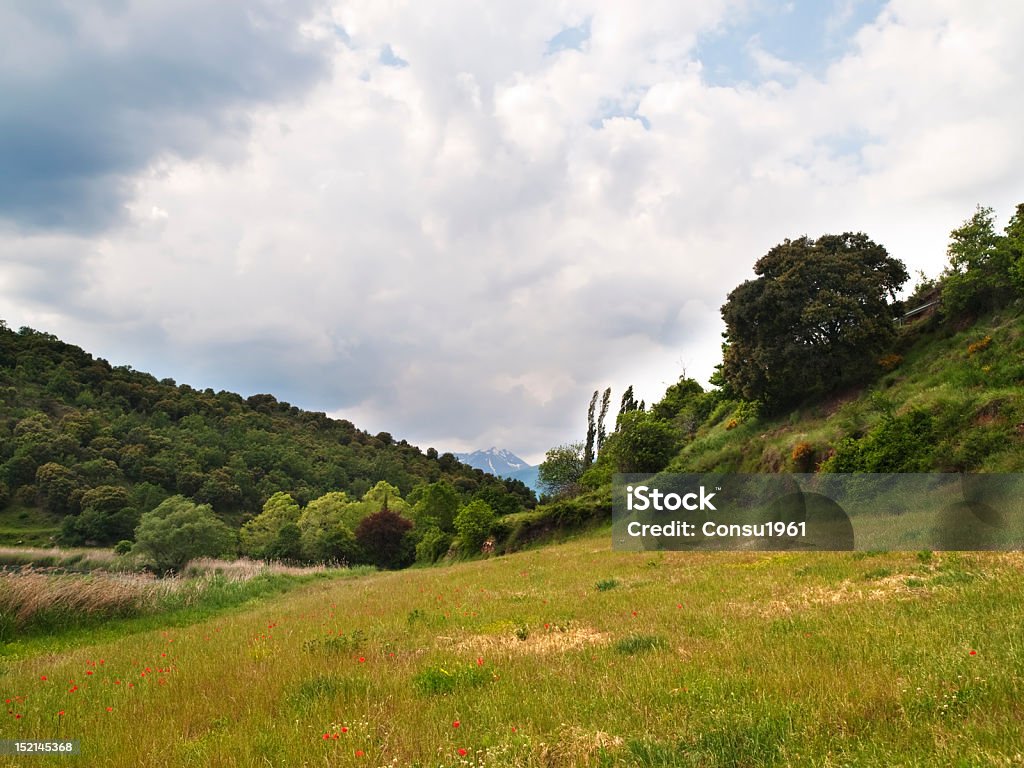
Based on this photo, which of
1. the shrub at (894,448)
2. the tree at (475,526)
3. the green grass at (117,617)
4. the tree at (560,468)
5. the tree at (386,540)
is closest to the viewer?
the green grass at (117,617)

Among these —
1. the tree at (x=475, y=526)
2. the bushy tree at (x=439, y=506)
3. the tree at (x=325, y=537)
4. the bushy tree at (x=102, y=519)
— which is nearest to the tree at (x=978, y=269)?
the tree at (x=475, y=526)

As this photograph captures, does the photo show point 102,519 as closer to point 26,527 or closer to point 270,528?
point 26,527

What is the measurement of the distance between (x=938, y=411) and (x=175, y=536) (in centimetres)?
4828

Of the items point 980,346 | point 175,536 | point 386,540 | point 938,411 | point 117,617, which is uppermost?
point 980,346

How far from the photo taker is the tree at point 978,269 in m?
31.9

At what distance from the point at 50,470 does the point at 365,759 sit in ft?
324

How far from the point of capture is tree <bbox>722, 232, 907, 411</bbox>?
1417 inches

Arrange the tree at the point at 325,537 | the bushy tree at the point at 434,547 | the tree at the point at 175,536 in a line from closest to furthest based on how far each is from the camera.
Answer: the tree at the point at 175,536, the bushy tree at the point at 434,547, the tree at the point at 325,537

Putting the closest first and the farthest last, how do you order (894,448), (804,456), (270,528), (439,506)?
(894,448), (804,456), (439,506), (270,528)

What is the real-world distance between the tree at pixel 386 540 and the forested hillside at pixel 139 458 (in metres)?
7.44

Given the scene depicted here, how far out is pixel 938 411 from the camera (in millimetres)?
25984

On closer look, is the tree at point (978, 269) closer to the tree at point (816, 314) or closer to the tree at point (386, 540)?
the tree at point (816, 314)

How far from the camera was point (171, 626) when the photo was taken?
1739cm

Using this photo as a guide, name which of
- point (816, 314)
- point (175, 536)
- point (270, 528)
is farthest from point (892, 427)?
point (270, 528)
